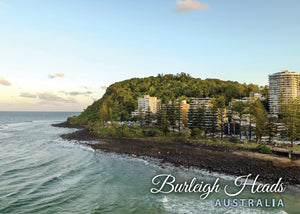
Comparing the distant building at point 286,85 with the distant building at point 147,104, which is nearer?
the distant building at point 286,85

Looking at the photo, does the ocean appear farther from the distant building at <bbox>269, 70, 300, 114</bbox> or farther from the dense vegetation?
the distant building at <bbox>269, 70, 300, 114</bbox>

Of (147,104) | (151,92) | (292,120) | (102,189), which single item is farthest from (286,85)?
(102,189)

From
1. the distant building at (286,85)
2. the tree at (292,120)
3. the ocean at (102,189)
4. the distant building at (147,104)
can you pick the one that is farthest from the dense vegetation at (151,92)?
the tree at (292,120)

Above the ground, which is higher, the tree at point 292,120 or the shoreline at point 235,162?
the tree at point 292,120

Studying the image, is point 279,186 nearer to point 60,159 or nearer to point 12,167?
point 60,159

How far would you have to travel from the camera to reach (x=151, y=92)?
126625 mm

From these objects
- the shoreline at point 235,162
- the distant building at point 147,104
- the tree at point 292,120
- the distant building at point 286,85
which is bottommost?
the shoreline at point 235,162

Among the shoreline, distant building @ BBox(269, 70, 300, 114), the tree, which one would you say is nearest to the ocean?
the shoreline

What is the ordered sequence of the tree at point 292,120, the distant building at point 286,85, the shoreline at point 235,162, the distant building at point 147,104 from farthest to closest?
the distant building at point 147,104
the distant building at point 286,85
the tree at point 292,120
the shoreline at point 235,162

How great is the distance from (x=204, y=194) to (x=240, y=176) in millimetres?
5834

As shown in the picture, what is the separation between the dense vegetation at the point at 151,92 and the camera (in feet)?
317

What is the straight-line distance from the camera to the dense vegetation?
96.8 metres

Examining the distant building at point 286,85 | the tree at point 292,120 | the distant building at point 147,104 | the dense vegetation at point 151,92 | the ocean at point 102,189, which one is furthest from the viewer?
the dense vegetation at point 151,92

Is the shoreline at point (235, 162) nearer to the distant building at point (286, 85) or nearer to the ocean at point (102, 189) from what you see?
the ocean at point (102, 189)
